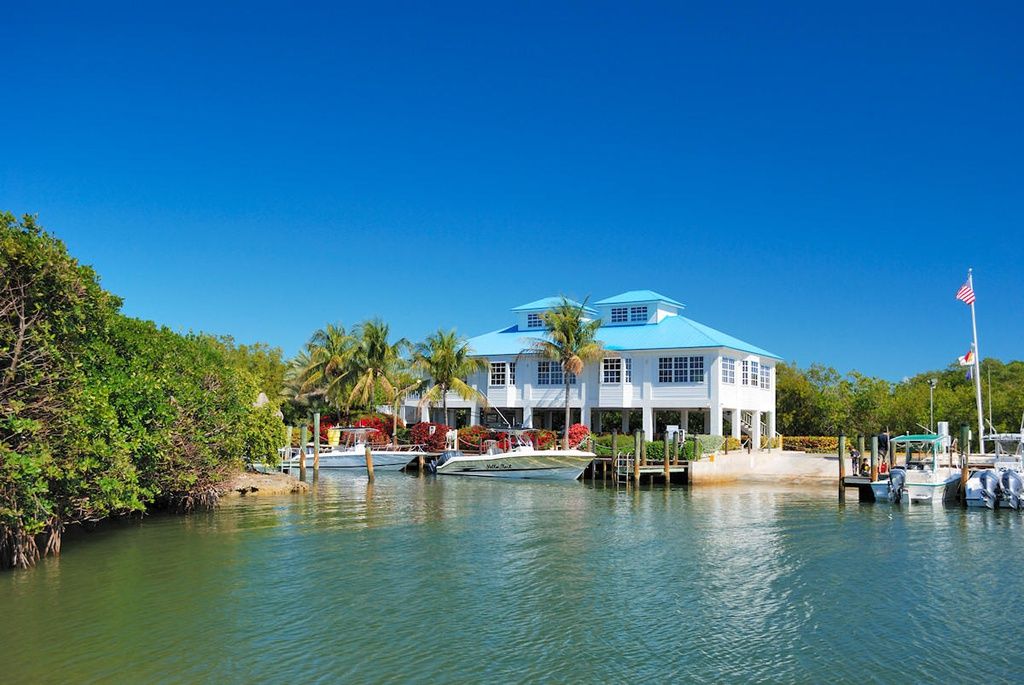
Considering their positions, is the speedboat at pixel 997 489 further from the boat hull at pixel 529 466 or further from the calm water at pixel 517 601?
the boat hull at pixel 529 466

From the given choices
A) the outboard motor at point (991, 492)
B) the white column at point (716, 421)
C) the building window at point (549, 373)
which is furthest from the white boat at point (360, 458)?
the outboard motor at point (991, 492)

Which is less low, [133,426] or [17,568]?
[133,426]

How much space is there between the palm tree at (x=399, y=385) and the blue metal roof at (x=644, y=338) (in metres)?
4.70

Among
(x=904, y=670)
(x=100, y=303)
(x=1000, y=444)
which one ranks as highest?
(x=100, y=303)

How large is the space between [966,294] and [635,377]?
1793 centimetres

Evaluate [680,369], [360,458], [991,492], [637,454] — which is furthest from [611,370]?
[991,492]

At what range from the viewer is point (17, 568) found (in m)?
18.6

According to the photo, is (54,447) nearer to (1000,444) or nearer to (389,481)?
(389,481)

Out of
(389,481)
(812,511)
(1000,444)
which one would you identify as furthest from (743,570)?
(389,481)

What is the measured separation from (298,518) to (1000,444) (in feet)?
95.5

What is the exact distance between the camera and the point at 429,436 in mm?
51188

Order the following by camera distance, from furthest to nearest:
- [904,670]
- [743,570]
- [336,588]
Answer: [743,570] < [336,588] < [904,670]

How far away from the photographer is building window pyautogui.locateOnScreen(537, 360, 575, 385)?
2046 inches

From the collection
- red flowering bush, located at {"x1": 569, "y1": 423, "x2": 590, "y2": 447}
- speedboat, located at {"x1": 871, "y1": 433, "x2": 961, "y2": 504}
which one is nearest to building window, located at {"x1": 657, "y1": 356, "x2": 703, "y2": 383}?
red flowering bush, located at {"x1": 569, "y1": 423, "x2": 590, "y2": 447}
